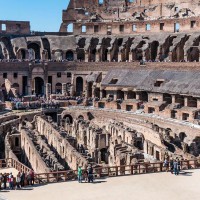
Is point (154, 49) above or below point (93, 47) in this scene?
below

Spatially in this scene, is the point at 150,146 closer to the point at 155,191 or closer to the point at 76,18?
the point at 155,191

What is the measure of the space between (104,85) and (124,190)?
127 feet

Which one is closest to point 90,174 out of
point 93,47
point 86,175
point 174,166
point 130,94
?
point 86,175

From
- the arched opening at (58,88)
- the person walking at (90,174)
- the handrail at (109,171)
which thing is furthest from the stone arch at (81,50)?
the person walking at (90,174)

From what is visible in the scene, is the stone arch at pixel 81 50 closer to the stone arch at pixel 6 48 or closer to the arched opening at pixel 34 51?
the arched opening at pixel 34 51

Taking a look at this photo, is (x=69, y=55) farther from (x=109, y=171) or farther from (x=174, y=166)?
(x=174, y=166)

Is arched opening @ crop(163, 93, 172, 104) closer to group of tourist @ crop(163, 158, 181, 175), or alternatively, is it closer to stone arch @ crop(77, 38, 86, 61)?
stone arch @ crop(77, 38, 86, 61)

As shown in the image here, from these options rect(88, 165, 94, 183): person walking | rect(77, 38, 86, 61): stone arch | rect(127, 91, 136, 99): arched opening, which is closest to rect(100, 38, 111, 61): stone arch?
rect(77, 38, 86, 61): stone arch

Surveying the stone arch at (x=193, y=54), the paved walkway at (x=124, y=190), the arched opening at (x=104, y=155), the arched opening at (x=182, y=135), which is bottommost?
the arched opening at (x=104, y=155)

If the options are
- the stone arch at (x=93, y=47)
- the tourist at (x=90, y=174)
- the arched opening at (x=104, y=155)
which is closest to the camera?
the tourist at (x=90, y=174)

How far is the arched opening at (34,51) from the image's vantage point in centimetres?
7231

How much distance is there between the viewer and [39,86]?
68.9 metres

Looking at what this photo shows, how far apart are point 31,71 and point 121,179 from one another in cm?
4540

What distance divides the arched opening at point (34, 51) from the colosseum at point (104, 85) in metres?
0.18
